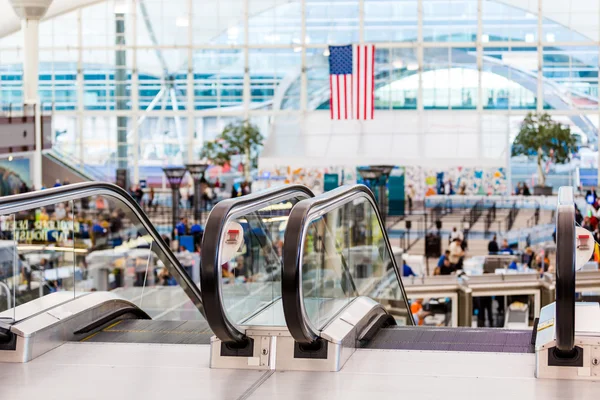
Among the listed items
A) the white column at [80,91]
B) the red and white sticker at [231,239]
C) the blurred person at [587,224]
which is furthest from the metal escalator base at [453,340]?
the white column at [80,91]

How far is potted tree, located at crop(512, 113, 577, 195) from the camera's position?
1210 inches

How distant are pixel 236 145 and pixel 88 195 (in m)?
26.6

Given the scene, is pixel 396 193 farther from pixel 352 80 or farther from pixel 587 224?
pixel 587 224

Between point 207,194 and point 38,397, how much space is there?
2645cm

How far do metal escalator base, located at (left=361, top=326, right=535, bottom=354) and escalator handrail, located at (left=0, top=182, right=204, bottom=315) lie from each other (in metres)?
1.58

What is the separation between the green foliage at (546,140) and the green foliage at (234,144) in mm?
9043

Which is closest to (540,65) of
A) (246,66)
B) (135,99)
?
(246,66)

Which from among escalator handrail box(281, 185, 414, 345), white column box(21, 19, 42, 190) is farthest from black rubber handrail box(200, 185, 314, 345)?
white column box(21, 19, 42, 190)

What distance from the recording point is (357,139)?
3284cm

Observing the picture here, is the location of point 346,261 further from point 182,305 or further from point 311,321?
point 182,305

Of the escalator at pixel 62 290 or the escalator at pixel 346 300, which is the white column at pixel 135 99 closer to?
the escalator at pixel 62 290

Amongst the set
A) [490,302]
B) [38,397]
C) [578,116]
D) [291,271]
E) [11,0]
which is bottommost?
[490,302]

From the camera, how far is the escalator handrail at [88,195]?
5.46 m

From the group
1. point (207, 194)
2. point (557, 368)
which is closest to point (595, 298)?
point (557, 368)
